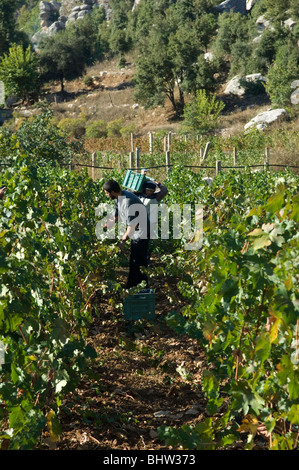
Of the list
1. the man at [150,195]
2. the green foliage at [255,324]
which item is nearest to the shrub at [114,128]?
the man at [150,195]

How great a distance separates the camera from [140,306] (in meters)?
4.94

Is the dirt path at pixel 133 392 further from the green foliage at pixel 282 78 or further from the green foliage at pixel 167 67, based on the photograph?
the green foliage at pixel 167 67

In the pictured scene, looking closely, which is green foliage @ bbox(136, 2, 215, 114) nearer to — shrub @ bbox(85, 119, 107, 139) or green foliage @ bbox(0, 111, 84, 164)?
shrub @ bbox(85, 119, 107, 139)

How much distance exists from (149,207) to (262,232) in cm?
442

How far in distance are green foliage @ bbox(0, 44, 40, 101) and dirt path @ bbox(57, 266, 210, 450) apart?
121ft

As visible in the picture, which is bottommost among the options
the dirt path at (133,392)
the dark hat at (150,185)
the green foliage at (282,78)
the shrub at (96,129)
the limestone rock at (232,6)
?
the dirt path at (133,392)

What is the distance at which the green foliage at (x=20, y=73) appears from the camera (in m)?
38.5

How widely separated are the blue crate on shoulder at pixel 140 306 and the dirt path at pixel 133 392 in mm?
77

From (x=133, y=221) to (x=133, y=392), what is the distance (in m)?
1.96

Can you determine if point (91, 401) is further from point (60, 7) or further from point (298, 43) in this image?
point (60, 7)

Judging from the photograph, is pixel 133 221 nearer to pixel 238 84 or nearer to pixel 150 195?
pixel 150 195

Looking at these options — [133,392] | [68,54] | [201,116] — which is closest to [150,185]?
[133,392]

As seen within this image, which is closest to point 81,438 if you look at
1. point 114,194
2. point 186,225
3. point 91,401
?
point 91,401

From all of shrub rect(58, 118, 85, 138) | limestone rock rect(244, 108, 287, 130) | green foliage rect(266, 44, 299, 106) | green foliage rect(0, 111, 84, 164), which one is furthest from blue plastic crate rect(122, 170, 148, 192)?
shrub rect(58, 118, 85, 138)
